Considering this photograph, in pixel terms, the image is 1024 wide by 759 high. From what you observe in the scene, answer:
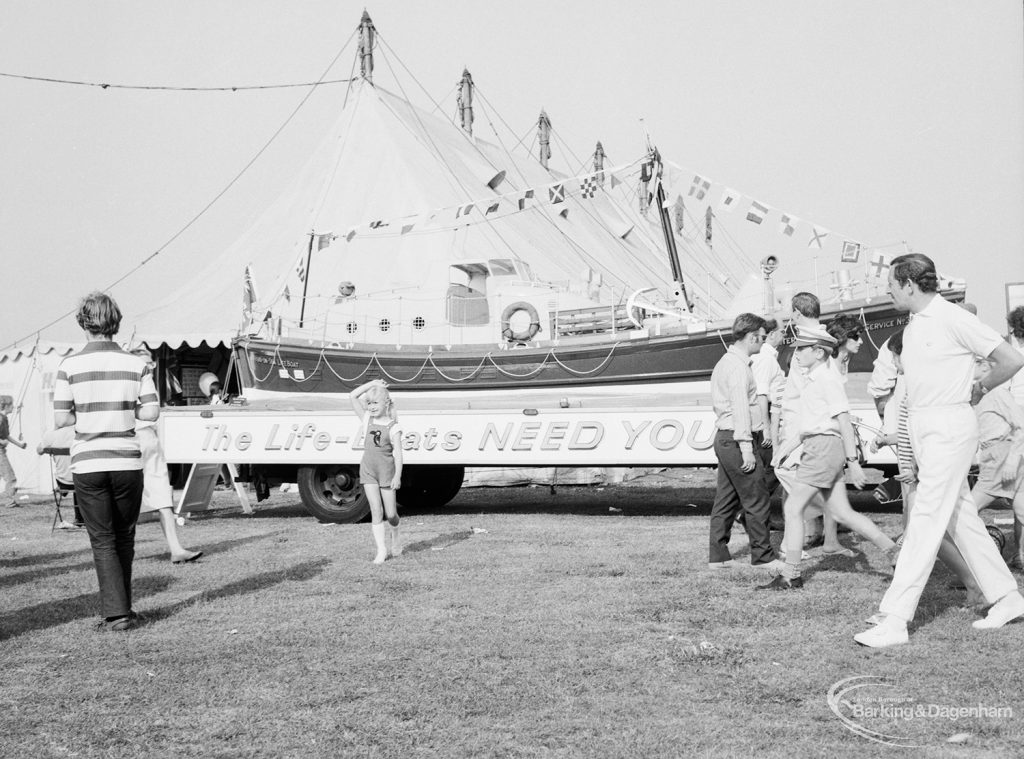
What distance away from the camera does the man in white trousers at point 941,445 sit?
179 inches

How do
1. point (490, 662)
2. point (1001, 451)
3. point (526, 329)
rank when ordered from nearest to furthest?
point (490, 662)
point (1001, 451)
point (526, 329)

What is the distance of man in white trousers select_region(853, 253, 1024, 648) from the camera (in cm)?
454

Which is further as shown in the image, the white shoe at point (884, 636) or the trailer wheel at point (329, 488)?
the trailer wheel at point (329, 488)

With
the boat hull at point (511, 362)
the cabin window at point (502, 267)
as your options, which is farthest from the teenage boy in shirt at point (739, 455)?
the cabin window at point (502, 267)

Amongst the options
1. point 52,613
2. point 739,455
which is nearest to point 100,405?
point 52,613

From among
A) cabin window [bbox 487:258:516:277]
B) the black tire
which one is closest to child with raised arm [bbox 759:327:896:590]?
the black tire

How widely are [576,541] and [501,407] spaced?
97.1 inches

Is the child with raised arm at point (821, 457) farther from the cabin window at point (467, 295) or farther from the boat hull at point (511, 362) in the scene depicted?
the cabin window at point (467, 295)

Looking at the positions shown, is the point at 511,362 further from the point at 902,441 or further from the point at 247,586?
the point at 902,441

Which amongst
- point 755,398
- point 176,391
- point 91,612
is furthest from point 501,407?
point 176,391

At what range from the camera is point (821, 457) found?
19.5 ft

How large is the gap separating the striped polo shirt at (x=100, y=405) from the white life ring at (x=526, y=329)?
1320 cm

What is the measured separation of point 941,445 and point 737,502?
96.2 inches

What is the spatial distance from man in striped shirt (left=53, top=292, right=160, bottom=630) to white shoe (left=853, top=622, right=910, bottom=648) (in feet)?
13.2
